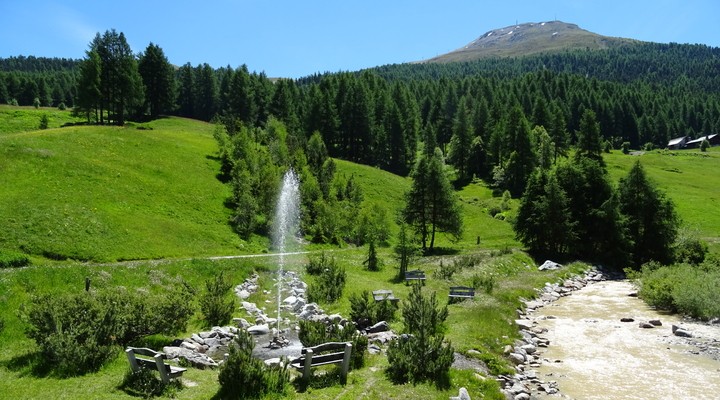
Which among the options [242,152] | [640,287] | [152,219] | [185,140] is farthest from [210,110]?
[640,287]

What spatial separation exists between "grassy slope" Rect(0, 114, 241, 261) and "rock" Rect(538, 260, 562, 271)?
103 feet

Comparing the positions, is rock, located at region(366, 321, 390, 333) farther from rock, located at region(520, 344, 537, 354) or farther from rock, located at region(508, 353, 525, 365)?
rock, located at region(520, 344, 537, 354)

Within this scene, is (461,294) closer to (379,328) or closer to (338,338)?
(379,328)

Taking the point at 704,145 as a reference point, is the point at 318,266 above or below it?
below

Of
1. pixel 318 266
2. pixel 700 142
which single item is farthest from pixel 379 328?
pixel 700 142

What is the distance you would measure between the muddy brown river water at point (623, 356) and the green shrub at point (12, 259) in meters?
33.9

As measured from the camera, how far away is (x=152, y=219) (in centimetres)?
4712

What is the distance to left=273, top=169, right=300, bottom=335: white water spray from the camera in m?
55.6

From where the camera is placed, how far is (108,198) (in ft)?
156

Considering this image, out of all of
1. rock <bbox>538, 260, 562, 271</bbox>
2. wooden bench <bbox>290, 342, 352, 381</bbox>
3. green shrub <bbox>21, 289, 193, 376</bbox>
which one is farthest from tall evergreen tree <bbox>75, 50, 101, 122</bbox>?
wooden bench <bbox>290, 342, 352, 381</bbox>

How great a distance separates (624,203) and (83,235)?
2232 inches

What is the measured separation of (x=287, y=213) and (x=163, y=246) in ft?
67.8

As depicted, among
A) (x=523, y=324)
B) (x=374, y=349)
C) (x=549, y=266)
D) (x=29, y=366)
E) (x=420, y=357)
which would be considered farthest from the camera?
(x=549, y=266)

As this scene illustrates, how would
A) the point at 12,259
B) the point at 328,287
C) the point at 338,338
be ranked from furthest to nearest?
1. the point at 12,259
2. the point at 328,287
3. the point at 338,338
